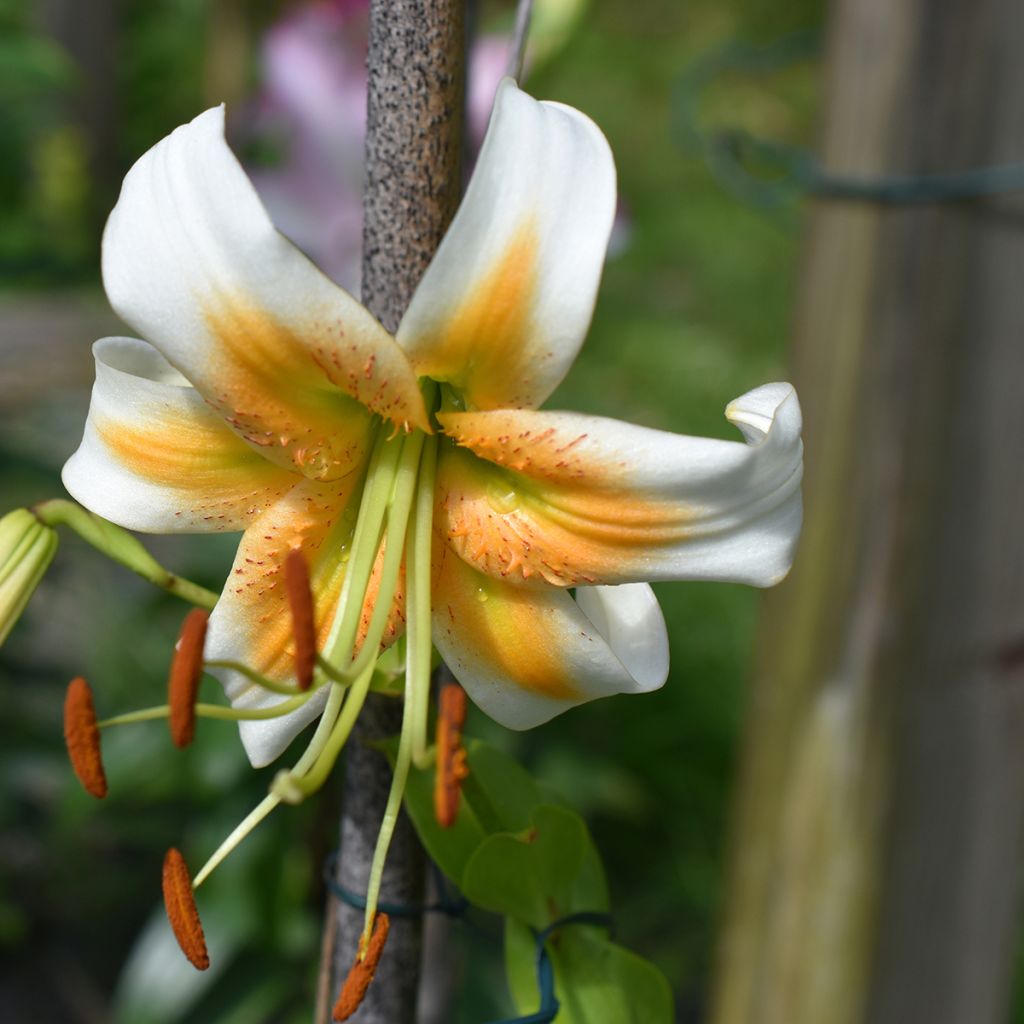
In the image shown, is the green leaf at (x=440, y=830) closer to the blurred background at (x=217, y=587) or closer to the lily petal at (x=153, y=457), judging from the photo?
the lily petal at (x=153, y=457)

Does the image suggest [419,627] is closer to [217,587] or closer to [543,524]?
[543,524]

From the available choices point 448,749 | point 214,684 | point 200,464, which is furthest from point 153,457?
point 214,684

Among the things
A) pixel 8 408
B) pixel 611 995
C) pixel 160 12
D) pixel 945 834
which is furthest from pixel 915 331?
pixel 160 12

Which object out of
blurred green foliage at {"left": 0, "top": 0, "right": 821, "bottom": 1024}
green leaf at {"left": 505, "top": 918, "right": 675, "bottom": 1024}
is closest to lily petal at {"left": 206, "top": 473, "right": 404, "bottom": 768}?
green leaf at {"left": 505, "top": 918, "right": 675, "bottom": 1024}

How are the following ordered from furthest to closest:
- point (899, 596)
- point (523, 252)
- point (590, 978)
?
1. point (899, 596)
2. point (590, 978)
3. point (523, 252)

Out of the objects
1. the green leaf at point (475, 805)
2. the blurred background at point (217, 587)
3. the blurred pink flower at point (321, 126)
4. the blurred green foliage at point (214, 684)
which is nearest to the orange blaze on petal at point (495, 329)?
the green leaf at point (475, 805)

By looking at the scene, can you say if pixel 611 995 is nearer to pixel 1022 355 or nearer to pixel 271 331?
pixel 271 331

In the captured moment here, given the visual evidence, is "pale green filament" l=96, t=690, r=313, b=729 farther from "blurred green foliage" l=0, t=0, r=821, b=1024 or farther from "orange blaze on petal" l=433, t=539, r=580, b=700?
"blurred green foliage" l=0, t=0, r=821, b=1024
